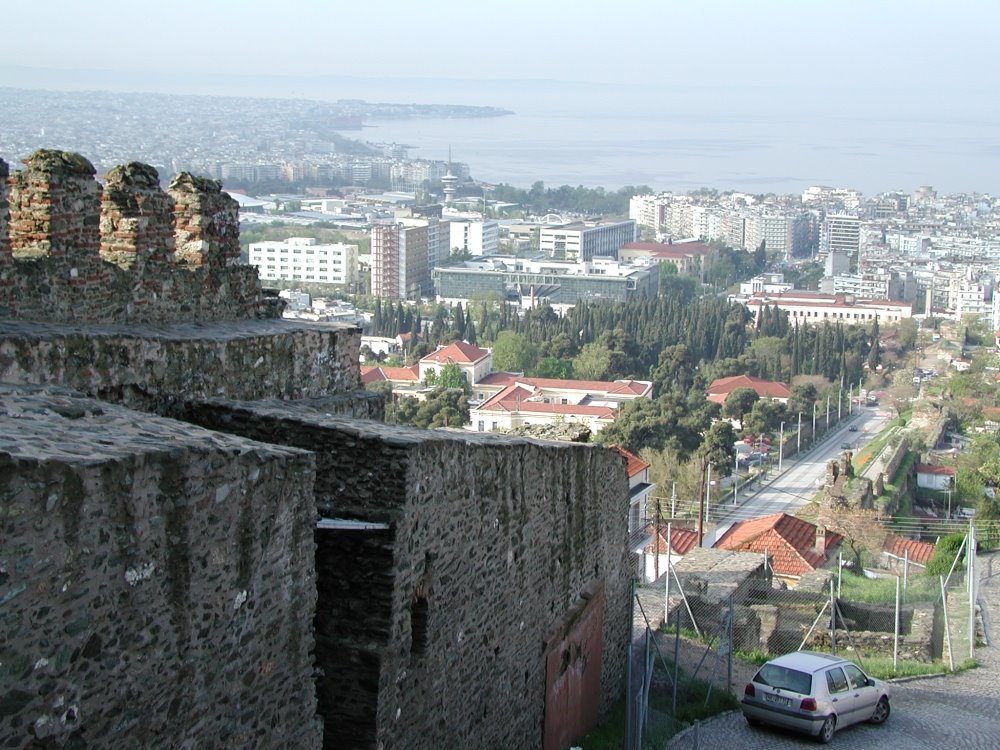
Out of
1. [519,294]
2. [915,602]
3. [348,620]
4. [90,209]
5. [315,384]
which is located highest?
[90,209]

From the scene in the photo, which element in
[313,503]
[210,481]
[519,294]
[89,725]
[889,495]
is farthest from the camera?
[519,294]

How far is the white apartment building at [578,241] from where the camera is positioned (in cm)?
15338

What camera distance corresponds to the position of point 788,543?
26344mm

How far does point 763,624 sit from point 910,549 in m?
12.6

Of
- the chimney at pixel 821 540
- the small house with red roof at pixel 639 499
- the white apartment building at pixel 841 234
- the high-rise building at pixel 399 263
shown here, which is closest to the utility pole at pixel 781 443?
the small house with red roof at pixel 639 499

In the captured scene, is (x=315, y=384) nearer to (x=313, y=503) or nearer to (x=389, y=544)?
(x=389, y=544)

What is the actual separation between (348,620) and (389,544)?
40 cm

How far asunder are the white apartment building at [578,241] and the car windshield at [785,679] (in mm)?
138771

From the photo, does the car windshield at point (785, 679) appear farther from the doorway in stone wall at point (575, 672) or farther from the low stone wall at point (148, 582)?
the low stone wall at point (148, 582)

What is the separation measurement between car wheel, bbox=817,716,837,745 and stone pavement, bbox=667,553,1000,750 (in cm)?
6

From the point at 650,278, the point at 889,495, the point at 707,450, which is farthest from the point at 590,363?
the point at 650,278

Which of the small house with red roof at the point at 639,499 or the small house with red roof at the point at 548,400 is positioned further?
the small house with red roof at the point at 548,400

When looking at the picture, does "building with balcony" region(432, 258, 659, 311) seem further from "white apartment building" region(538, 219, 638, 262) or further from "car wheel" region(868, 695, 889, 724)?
"car wheel" region(868, 695, 889, 724)

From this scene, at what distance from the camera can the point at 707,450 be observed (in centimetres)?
4928
